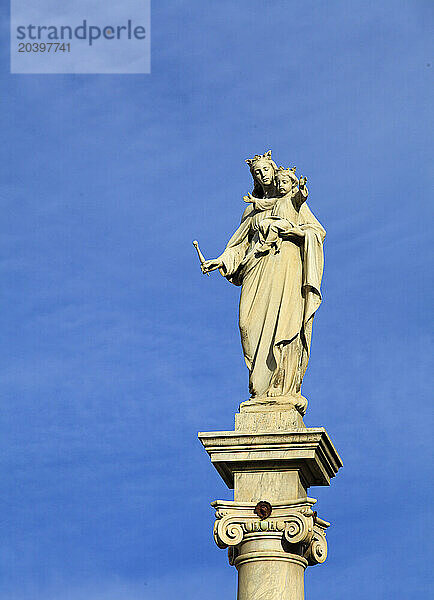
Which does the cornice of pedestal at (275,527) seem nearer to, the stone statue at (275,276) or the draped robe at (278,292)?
→ the stone statue at (275,276)

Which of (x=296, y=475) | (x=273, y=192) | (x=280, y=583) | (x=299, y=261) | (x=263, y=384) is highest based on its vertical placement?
(x=273, y=192)

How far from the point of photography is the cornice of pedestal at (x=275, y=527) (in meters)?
19.5

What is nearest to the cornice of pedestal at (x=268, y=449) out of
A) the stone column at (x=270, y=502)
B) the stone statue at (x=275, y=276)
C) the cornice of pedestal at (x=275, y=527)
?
the stone column at (x=270, y=502)

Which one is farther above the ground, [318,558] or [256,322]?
[256,322]

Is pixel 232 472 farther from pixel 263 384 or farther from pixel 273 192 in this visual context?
pixel 273 192

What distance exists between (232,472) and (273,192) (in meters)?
5.63

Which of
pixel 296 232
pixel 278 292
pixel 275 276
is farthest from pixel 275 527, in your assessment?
pixel 296 232

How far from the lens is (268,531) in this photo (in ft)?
64.4

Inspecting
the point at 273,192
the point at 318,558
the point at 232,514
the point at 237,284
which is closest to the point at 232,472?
the point at 232,514

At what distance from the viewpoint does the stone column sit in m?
19.5

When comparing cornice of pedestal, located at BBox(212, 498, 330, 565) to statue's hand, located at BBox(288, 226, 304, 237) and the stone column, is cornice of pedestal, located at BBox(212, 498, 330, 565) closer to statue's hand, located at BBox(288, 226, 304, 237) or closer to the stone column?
the stone column

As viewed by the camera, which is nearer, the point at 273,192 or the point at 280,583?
the point at 280,583

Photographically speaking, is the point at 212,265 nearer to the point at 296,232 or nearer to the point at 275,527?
the point at 296,232

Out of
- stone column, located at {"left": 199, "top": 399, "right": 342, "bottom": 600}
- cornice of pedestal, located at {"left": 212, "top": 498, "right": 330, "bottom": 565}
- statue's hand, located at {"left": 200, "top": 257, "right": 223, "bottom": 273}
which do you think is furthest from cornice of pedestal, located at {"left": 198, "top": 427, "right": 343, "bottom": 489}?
statue's hand, located at {"left": 200, "top": 257, "right": 223, "bottom": 273}
